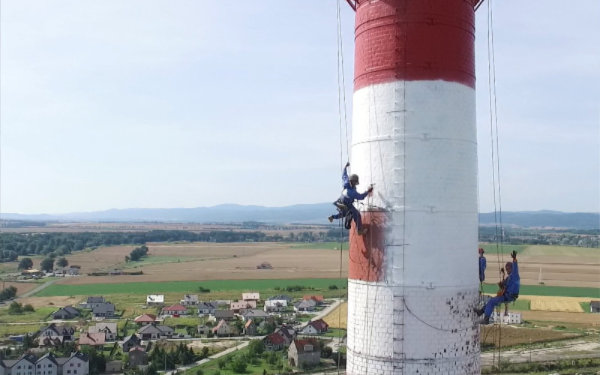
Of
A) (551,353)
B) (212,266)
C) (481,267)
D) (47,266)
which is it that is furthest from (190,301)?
(481,267)

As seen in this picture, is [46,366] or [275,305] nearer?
[46,366]

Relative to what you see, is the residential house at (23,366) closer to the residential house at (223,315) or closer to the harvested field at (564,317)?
the residential house at (223,315)

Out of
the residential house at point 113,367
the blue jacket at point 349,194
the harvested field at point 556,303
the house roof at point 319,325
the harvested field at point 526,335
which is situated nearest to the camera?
the blue jacket at point 349,194

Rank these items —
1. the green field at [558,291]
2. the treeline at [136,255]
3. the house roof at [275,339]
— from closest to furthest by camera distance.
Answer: the house roof at [275,339] → the green field at [558,291] → the treeline at [136,255]

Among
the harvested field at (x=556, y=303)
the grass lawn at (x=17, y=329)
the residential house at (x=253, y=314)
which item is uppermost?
→ the residential house at (x=253, y=314)

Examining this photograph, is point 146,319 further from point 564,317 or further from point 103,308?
point 564,317

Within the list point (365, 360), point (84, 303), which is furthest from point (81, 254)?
point (365, 360)

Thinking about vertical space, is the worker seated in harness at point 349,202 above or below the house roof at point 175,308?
above

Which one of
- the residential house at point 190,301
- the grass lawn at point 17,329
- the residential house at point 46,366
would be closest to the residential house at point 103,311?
the grass lawn at point 17,329
